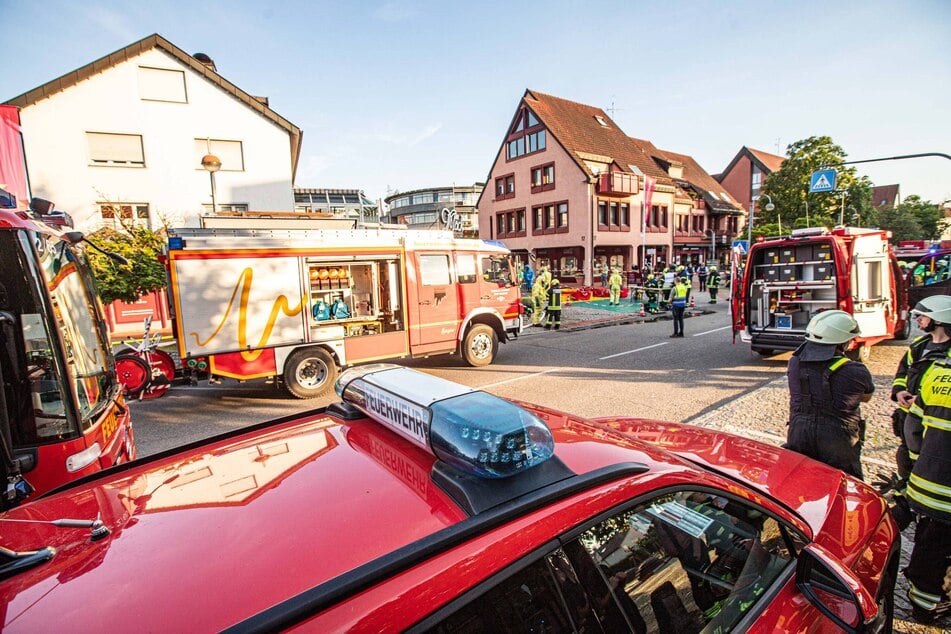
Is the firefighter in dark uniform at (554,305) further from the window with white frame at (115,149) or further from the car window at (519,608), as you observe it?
the window with white frame at (115,149)

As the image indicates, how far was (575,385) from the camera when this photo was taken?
790cm

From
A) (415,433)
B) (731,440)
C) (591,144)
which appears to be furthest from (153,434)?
(591,144)

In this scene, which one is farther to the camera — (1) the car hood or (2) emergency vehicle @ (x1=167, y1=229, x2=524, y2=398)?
(2) emergency vehicle @ (x1=167, y1=229, x2=524, y2=398)

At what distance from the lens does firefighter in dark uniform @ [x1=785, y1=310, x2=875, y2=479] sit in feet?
10.4

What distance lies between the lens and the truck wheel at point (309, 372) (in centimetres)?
790

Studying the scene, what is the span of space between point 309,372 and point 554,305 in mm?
8828

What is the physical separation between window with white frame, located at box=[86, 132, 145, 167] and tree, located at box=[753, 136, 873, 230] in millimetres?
40821

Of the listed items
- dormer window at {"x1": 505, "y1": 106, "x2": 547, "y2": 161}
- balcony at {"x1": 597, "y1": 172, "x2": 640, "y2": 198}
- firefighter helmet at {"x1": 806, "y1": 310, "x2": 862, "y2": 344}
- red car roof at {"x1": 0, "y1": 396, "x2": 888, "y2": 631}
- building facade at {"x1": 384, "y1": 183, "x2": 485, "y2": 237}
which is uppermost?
building facade at {"x1": 384, "y1": 183, "x2": 485, "y2": 237}

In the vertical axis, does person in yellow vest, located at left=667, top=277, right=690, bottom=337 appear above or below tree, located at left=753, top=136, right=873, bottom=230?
below

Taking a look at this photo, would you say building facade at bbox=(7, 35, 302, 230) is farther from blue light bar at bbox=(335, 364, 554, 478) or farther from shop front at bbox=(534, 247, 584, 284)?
shop front at bbox=(534, 247, 584, 284)

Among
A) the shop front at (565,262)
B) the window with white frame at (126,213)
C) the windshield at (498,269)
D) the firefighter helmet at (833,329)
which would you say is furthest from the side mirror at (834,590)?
the shop front at (565,262)

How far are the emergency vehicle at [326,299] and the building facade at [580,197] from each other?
65.0 feet

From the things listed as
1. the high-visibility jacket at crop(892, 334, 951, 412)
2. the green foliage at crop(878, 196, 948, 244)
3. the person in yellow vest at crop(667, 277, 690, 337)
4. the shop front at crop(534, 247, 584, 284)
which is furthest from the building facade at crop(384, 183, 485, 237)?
the high-visibility jacket at crop(892, 334, 951, 412)

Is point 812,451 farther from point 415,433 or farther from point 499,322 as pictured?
point 499,322
